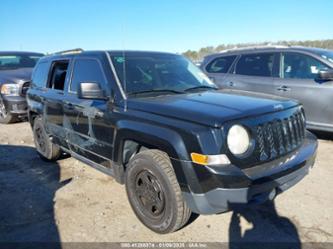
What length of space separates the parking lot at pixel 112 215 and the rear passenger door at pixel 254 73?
7.17 feet

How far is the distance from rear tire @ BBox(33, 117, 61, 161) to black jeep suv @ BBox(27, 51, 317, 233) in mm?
926

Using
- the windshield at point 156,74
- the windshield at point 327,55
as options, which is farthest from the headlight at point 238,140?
the windshield at point 327,55

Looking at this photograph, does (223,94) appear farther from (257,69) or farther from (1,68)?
(1,68)

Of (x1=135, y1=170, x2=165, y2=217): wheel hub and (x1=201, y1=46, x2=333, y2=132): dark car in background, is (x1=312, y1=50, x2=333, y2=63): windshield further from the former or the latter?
(x1=135, y1=170, x2=165, y2=217): wheel hub

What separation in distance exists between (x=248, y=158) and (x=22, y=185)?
3490 millimetres

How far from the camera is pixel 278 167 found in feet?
9.53

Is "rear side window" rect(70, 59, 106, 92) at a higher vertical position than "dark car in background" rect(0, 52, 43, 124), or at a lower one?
higher

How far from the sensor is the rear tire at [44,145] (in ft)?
17.6

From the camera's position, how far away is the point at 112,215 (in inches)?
145

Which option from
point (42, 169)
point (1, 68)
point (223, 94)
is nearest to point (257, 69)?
point (223, 94)

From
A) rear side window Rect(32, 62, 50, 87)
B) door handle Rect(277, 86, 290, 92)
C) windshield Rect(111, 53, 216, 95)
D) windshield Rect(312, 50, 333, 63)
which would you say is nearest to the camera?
windshield Rect(111, 53, 216, 95)

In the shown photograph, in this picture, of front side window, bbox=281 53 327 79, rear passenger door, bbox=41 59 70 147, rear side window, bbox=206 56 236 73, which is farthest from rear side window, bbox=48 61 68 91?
front side window, bbox=281 53 327 79

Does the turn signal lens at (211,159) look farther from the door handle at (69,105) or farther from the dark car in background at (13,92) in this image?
the dark car in background at (13,92)

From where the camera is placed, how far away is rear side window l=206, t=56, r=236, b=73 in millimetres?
7410
